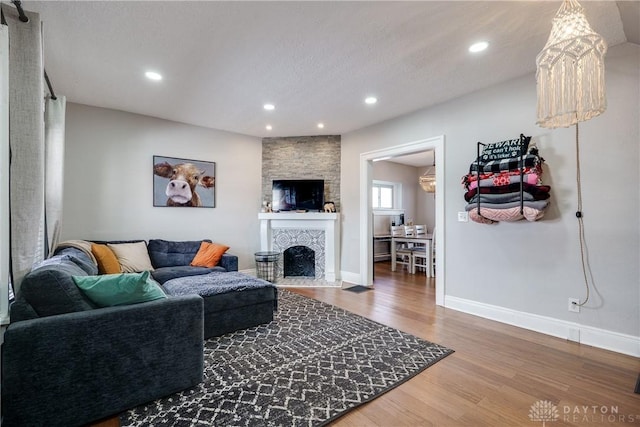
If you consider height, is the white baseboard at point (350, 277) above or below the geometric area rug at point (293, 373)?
above

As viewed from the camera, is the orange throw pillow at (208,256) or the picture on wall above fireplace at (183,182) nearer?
the orange throw pillow at (208,256)

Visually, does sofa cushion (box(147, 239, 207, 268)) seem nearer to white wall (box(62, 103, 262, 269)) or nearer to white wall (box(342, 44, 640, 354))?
white wall (box(62, 103, 262, 269))

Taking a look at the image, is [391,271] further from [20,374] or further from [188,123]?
[20,374]

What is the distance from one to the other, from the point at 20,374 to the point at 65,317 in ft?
0.96

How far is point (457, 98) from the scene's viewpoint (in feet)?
11.8

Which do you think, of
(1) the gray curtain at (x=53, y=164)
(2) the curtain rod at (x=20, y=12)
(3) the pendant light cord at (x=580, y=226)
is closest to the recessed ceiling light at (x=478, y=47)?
(3) the pendant light cord at (x=580, y=226)

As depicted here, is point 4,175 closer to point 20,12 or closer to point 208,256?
point 20,12

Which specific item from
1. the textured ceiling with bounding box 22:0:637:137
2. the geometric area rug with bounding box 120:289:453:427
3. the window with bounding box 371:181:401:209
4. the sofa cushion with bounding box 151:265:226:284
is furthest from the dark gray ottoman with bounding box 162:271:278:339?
the window with bounding box 371:181:401:209

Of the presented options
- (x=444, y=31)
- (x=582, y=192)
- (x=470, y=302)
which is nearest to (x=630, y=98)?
(x=582, y=192)

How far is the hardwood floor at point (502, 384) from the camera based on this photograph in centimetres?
168

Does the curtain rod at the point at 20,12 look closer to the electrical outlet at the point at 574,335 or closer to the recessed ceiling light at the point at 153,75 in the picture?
the recessed ceiling light at the point at 153,75

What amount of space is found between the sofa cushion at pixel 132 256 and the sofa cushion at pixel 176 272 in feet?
0.61

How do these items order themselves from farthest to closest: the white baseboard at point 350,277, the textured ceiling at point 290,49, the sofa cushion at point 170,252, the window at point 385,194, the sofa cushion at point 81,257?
the window at point 385,194
the white baseboard at point 350,277
the sofa cushion at point 170,252
the sofa cushion at point 81,257
the textured ceiling at point 290,49

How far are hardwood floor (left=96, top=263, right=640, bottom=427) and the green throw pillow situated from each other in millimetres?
673
